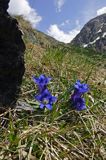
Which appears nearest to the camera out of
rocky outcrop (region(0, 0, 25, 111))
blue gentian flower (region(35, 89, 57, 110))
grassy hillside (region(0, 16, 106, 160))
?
grassy hillside (region(0, 16, 106, 160))

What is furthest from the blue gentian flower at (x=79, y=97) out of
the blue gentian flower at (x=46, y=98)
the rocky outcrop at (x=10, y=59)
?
the rocky outcrop at (x=10, y=59)

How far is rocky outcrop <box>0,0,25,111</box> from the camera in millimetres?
3422

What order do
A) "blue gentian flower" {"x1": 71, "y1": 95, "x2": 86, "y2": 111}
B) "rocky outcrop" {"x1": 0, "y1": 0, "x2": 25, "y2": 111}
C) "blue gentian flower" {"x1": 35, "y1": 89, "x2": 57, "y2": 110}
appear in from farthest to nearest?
1. "blue gentian flower" {"x1": 71, "y1": 95, "x2": 86, "y2": 111}
2. "blue gentian flower" {"x1": 35, "y1": 89, "x2": 57, "y2": 110}
3. "rocky outcrop" {"x1": 0, "y1": 0, "x2": 25, "y2": 111}

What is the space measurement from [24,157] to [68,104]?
1103 mm

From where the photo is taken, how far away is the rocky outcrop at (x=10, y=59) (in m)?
3.42

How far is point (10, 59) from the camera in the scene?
3.51 m

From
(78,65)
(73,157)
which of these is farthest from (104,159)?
(78,65)

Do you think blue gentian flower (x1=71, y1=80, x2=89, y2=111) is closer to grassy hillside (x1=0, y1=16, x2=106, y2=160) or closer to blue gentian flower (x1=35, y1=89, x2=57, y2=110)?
grassy hillside (x1=0, y1=16, x2=106, y2=160)

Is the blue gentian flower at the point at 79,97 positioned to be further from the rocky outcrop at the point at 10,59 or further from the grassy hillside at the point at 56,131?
the rocky outcrop at the point at 10,59

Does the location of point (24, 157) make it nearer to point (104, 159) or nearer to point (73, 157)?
point (73, 157)

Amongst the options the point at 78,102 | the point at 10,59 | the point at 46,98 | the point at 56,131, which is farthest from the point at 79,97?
the point at 10,59

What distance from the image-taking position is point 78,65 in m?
6.91

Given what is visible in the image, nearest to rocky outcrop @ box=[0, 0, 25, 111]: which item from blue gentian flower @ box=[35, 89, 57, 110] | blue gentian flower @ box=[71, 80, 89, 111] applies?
blue gentian flower @ box=[35, 89, 57, 110]

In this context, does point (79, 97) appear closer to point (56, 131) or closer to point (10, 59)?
point (56, 131)
